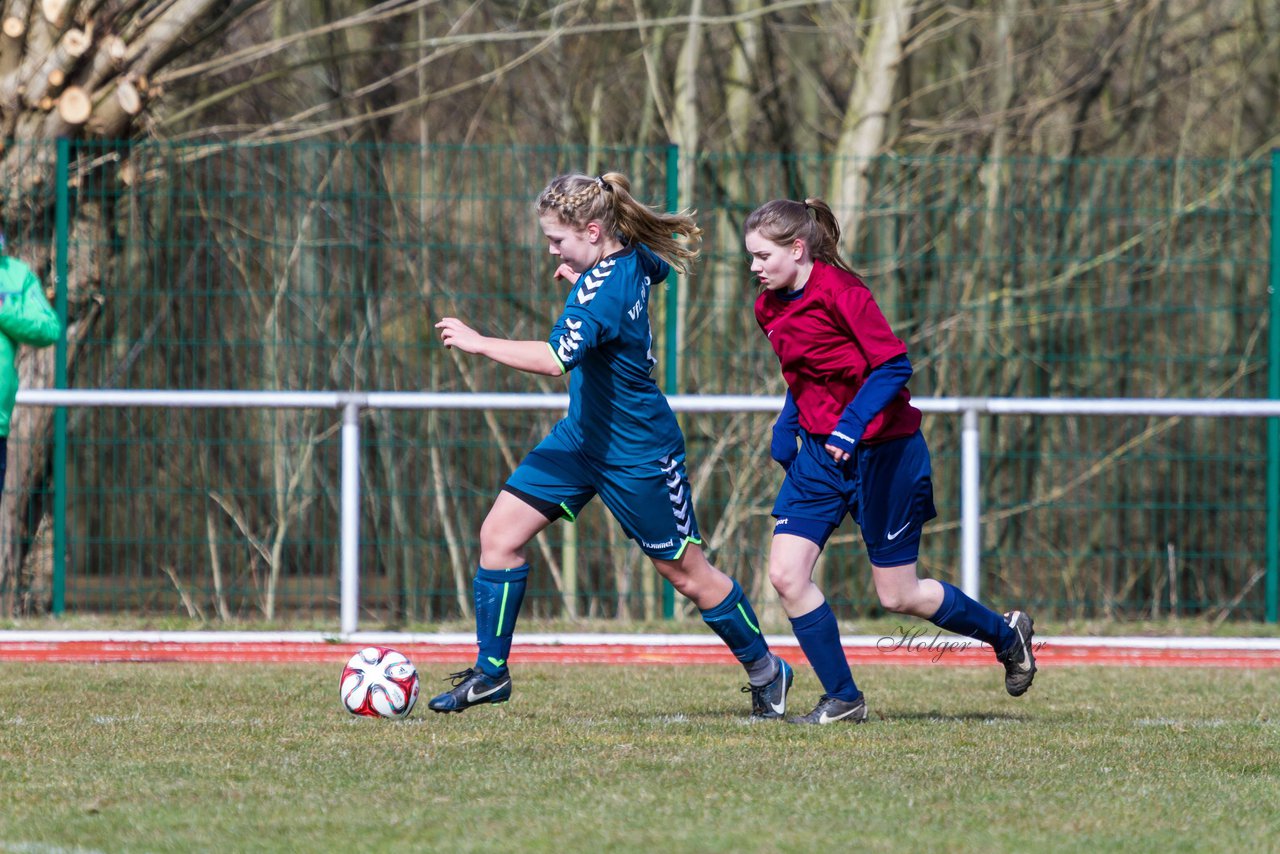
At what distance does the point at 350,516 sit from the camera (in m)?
8.43

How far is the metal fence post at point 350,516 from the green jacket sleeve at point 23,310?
1.82m

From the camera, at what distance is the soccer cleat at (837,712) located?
571 cm

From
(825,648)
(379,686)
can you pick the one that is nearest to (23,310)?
(379,686)

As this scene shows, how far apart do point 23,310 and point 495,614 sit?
2479mm

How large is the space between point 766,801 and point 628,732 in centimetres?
131

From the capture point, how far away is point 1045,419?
10102 millimetres

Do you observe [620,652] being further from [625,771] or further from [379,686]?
[625,771]

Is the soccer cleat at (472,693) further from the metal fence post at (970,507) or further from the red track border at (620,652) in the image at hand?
the metal fence post at (970,507)

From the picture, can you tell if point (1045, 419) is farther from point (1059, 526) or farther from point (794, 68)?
point (794, 68)

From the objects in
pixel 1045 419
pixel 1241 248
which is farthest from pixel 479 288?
pixel 1241 248

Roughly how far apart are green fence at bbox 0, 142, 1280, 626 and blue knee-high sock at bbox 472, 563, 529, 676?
125 inches

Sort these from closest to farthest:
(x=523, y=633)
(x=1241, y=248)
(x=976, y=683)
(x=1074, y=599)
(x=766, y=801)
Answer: (x=766, y=801) → (x=976, y=683) → (x=523, y=633) → (x=1074, y=599) → (x=1241, y=248)

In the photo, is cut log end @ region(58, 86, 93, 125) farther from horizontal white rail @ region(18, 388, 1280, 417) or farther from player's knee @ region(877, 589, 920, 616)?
player's knee @ region(877, 589, 920, 616)

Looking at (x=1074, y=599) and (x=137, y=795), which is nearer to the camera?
(x=137, y=795)
